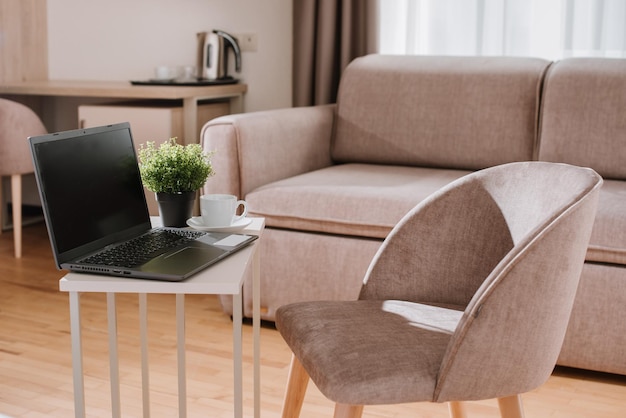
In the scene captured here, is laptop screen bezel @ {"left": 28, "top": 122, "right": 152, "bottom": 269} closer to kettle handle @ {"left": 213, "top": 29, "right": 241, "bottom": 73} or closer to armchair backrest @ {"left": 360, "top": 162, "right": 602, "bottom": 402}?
armchair backrest @ {"left": 360, "top": 162, "right": 602, "bottom": 402}

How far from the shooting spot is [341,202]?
2.50 metres

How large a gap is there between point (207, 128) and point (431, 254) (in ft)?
3.74

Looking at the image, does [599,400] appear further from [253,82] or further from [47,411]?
[253,82]

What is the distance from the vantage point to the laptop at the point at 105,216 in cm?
135

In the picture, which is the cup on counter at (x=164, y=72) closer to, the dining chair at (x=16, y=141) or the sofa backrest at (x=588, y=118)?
the dining chair at (x=16, y=141)

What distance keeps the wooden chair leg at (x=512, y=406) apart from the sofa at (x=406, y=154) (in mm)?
904

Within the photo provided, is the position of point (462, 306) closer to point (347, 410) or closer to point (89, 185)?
point (347, 410)

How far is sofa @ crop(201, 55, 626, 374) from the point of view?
7.50ft

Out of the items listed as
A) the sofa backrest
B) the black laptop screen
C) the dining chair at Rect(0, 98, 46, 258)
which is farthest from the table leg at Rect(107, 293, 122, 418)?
the dining chair at Rect(0, 98, 46, 258)

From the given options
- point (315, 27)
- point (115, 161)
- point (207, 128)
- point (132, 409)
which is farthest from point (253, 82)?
point (115, 161)

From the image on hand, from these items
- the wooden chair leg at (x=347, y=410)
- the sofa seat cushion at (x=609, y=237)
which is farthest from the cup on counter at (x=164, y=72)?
the wooden chair leg at (x=347, y=410)

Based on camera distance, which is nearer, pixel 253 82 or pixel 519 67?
pixel 519 67

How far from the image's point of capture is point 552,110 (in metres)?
2.79

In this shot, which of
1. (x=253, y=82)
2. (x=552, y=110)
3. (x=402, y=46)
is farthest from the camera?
(x=253, y=82)
